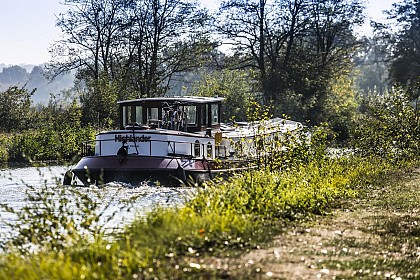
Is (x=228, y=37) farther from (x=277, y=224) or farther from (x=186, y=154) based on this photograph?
(x=277, y=224)

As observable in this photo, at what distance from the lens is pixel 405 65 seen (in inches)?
1967

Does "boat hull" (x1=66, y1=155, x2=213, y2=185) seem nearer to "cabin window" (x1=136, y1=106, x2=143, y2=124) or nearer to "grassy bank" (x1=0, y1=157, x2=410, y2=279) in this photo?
"cabin window" (x1=136, y1=106, x2=143, y2=124)

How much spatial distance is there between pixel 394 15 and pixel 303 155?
39.1 metres

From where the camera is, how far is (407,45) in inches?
1998

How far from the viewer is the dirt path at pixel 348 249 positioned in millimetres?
7418

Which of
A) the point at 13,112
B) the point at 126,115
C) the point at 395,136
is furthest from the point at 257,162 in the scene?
the point at 13,112

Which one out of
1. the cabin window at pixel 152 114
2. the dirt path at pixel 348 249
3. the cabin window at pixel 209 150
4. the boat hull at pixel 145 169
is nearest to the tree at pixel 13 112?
the cabin window at pixel 152 114

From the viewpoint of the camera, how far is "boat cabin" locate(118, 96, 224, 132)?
80.0 ft

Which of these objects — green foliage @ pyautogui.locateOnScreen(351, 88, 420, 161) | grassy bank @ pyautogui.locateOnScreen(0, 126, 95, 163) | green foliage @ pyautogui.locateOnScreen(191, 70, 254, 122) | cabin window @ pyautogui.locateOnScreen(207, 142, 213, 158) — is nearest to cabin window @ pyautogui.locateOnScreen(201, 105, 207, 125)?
cabin window @ pyautogui.locateOnScreen(207, 142, 213, 158)

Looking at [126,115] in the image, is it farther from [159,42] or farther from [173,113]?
[159,42]

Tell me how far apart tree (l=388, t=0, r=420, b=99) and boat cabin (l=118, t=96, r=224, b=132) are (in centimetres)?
2695

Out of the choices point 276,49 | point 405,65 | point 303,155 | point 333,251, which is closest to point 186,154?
point 303,155

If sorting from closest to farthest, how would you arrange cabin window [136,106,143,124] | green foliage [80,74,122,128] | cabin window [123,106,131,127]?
cabin window [136,106,143,124] → cabin window [123,106,131,127] → green foliage [80,74,122,128]

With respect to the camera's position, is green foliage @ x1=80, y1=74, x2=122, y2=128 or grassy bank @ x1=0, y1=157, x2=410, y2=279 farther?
green foliage @ x1=80, y1=74, x2=122, y2=128
